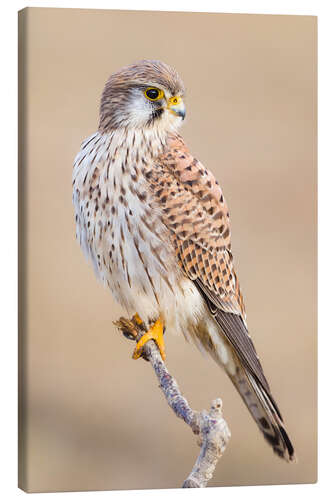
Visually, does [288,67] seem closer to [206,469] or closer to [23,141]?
[23,141]

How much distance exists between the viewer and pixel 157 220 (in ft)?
13.3

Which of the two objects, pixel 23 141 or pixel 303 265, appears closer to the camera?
pixel 23 141

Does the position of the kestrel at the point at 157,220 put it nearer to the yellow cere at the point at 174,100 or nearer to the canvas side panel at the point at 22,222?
the yellow cere at the point at 174,100

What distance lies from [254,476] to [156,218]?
1.35m

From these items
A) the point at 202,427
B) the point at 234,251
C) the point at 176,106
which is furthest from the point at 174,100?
the point at 202,427

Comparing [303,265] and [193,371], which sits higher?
[303,265]

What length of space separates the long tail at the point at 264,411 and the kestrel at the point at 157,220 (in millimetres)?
14

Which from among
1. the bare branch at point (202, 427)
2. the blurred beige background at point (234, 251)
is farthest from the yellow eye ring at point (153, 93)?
the bare branch at point (202, 427)

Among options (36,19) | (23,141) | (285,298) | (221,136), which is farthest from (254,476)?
(36,19)

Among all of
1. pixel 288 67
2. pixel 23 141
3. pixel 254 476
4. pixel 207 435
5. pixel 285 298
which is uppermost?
pixel 288 67

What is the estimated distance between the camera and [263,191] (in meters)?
4.51

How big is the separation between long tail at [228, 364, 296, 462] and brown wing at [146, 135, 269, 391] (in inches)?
2.2

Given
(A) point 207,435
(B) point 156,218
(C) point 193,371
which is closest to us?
(A) point 207,435

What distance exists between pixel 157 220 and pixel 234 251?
517 mm
